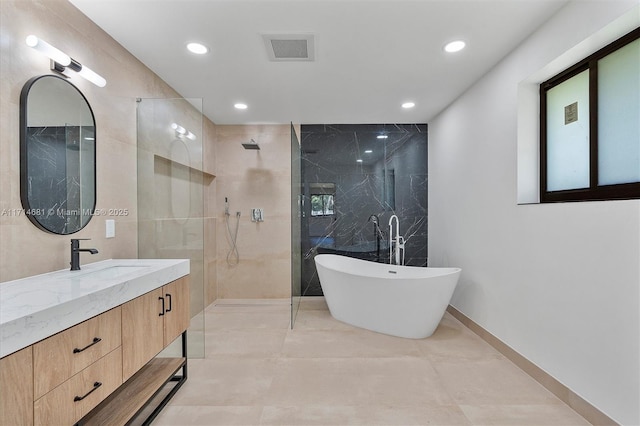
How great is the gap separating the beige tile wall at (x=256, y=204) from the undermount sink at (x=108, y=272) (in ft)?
8.17

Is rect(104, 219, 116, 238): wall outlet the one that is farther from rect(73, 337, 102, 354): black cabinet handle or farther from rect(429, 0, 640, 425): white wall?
rect(429, 0, 640, 425): white wall

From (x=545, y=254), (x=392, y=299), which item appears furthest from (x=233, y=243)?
(x=545, y=254)

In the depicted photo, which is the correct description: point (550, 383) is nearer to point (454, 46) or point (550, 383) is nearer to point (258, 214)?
point (454, 46)

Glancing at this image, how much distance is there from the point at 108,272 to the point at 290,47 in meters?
2.03

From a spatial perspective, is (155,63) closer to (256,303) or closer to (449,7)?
(449,7)

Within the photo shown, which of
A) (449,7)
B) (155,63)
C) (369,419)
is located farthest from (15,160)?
(449,7)

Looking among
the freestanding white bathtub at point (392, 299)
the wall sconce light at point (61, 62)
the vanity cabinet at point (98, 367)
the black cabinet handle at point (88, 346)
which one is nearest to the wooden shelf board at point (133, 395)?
the vanity cabinet at point (98, 367)

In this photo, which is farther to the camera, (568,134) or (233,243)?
(233,243)

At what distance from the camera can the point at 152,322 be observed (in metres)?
1.78

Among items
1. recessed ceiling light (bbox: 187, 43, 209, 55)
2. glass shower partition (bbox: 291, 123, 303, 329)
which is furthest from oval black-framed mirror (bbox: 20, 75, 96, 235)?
glass shower partition (bbox: 291, 123, 303, 329)

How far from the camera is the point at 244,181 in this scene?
4.46 m

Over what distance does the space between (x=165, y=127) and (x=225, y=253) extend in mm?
2339

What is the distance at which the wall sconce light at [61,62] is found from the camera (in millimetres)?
1575

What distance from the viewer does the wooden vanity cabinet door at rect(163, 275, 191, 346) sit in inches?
77.0
